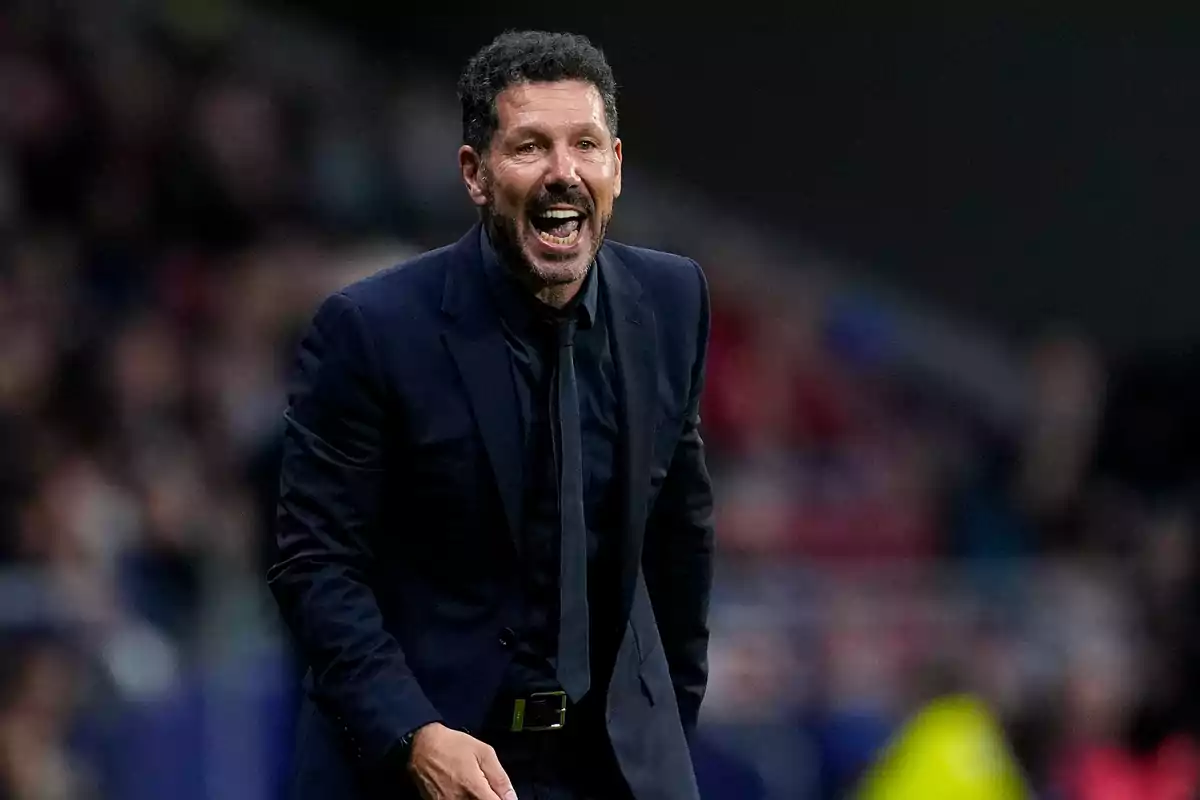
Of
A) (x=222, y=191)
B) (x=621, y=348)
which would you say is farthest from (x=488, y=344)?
(x=222, y=191)

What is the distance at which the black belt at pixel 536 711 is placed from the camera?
3.21 meters

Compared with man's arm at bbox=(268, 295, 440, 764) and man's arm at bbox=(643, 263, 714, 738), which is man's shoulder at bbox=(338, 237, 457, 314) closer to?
man's arm at bbox=(268, 295, 440, 764)

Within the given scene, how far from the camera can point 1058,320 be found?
11.0 meters

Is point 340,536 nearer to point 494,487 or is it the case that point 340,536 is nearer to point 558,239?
point 494,487

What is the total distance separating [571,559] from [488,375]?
0.96 ft

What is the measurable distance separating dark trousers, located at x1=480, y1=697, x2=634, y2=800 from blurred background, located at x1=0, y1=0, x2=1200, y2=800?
7.96ft

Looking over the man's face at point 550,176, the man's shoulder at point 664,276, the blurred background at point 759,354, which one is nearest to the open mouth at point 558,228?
the man's face at point 550,176

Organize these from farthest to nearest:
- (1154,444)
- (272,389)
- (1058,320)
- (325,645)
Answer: (1058,320)
(1154,444)
(272,389)
(325,645)

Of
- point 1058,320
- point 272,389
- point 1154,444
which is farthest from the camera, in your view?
point 1058,320

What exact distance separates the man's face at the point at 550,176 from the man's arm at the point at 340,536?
271mm

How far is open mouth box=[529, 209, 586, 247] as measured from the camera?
3160 mm

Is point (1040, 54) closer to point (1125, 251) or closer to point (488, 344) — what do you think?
point (1125, 251)

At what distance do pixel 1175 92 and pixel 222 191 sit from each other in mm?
4890

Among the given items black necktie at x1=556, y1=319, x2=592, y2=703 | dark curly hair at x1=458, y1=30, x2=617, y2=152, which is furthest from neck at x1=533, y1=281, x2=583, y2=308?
dark curly hair at x1=458, y1=30, x2=617, y2=152
